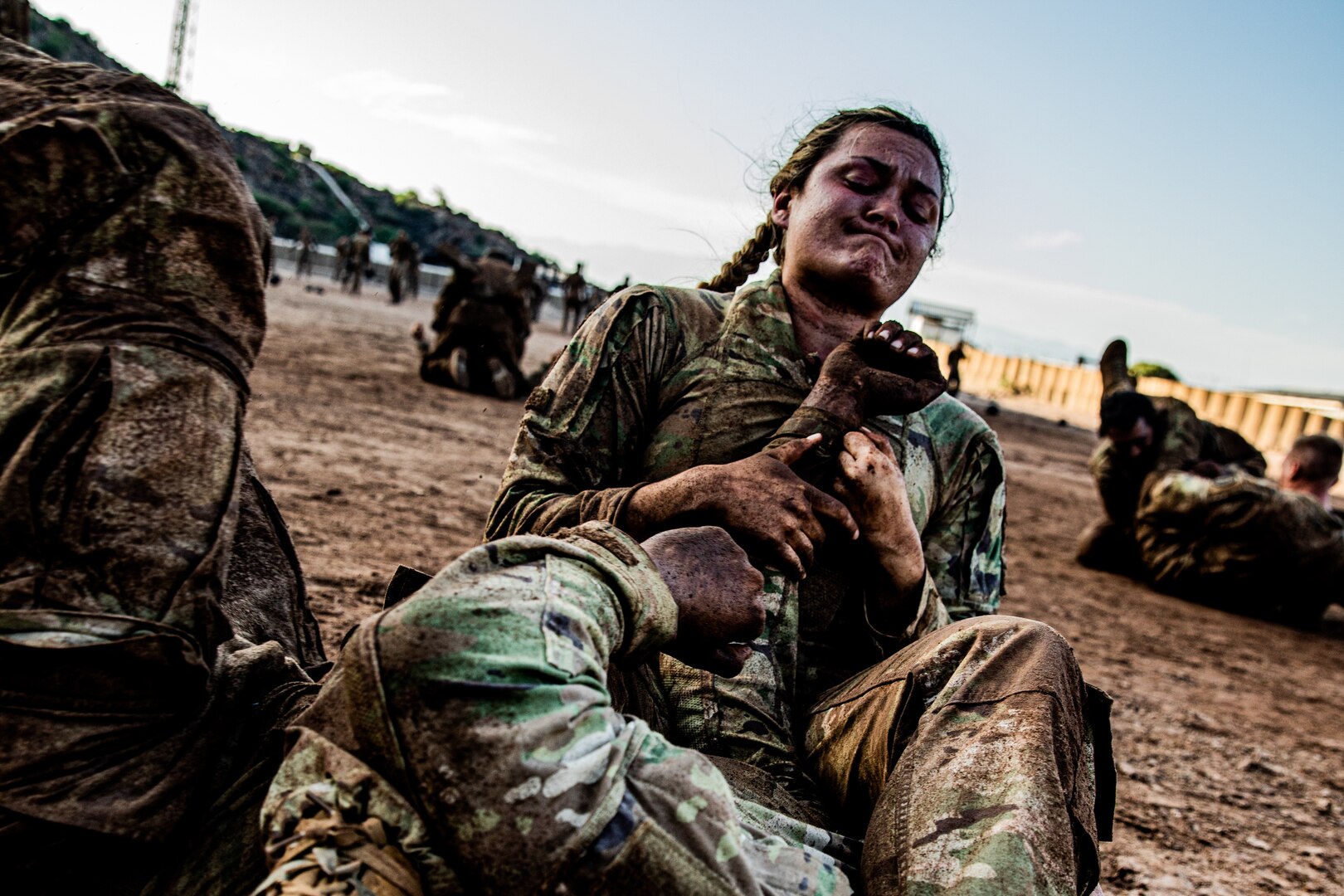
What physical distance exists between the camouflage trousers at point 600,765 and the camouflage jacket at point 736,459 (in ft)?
1.05

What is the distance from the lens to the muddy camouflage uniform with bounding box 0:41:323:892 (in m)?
1.23

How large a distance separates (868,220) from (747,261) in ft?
1.55

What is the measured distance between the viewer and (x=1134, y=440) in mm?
7645

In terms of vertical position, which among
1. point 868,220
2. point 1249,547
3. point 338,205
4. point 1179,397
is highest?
point 338,205

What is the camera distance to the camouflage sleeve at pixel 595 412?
1.99m

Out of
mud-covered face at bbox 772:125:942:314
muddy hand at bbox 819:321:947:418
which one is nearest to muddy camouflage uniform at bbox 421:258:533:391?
mud-covered face at bbox 772:125:942:314

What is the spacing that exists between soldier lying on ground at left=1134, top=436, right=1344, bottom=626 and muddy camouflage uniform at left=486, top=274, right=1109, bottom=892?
5.95 meters

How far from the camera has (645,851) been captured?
1.11 metres

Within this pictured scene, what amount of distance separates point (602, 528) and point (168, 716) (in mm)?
635

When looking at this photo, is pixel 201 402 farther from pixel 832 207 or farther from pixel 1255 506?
pixel 1255 506

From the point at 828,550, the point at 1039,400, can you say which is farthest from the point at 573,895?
the point at 1039,400

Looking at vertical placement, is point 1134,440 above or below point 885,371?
below

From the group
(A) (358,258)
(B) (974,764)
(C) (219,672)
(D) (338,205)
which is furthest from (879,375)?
(D) (338,205)

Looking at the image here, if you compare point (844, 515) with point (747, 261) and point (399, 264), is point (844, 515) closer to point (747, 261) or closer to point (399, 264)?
point (747, 261)
